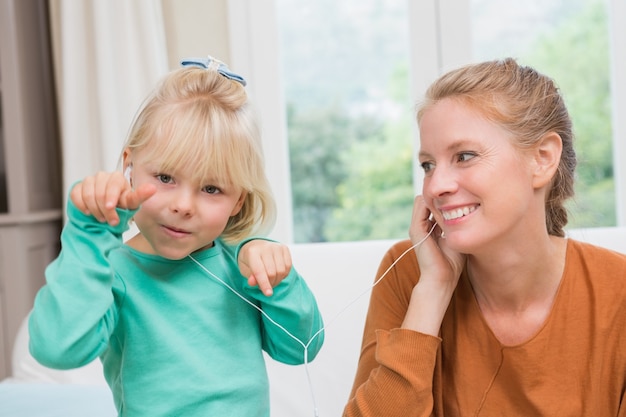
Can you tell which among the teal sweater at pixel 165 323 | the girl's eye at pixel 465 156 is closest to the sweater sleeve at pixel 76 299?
the teal sweater at pixel 165 323

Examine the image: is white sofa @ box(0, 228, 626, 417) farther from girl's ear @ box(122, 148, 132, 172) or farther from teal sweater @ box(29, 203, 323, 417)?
girl's ear @ box(122, 148, 132, 172)

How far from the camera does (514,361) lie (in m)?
1.37

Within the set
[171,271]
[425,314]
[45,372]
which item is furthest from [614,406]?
[45,372]

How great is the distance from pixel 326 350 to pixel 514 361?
70 centimetres

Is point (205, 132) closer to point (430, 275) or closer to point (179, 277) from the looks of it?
point (179, 277)

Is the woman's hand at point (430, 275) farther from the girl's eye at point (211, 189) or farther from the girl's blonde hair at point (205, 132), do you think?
the girl's eye at point (211, 189)

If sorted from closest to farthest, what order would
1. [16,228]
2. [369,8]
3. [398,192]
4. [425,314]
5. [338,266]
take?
[425,314] < [338,266] < [16,228] < [369,8] < [398,192]

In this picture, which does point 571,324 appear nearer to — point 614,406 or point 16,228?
point 614,406

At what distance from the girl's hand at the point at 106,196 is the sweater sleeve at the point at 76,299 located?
18 mm

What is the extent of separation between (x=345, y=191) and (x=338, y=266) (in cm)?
235

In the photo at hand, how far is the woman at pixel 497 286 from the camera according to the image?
1298 millimetres

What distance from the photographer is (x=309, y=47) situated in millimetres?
3668

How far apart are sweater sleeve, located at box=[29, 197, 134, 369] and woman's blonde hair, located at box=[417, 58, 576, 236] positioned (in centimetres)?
66

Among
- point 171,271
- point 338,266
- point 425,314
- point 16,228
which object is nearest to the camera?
point 171,271
